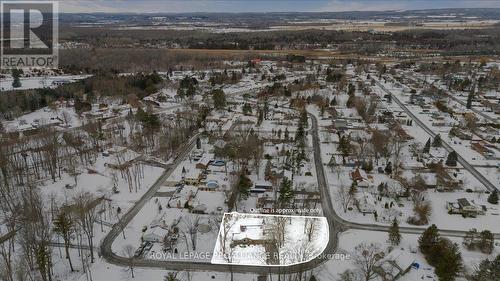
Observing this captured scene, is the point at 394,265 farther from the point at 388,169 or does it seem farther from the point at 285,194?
the point at 388,169

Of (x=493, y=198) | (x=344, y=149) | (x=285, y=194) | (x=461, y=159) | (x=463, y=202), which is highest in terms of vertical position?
(x=344, y=149)

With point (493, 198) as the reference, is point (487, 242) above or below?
below

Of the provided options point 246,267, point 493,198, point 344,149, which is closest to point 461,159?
point 493,198

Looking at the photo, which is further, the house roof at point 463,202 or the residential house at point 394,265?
the house roof at point 463,202

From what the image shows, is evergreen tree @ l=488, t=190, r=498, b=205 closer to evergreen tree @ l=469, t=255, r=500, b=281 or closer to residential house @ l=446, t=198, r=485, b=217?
residential house @ l=446, t=198, r=485, b=217

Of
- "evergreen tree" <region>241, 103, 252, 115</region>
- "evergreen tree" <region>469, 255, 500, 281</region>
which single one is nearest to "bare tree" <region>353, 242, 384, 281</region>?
"evergreen tree" <region>469, 255, 500, 281</region>

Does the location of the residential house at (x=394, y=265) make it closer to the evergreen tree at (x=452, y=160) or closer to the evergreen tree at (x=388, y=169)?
the evergreen tree at (x=388, y=169)

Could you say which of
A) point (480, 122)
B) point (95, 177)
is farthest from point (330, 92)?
point (95, 177)

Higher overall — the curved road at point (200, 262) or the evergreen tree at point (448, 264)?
the evergreen tree at point (448, 264)

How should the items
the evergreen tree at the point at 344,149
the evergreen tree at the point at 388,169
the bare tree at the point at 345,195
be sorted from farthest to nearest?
the evergreen tree at the point at 344,149
the evergreen tree at the point at 388,169
the bare tree at the point at 345,195

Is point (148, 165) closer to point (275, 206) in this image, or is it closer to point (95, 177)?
point (95, 177)

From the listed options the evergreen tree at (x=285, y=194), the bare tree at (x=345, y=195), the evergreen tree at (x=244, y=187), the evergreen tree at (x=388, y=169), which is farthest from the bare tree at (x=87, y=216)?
the evergreen tree at (x=388, y=169)
